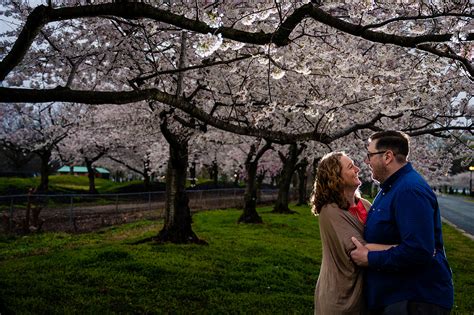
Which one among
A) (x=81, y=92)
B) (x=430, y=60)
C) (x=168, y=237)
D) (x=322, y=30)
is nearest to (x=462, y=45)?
(x=430, y=60)

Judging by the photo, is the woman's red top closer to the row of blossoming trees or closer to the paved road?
the row of blossoming trees

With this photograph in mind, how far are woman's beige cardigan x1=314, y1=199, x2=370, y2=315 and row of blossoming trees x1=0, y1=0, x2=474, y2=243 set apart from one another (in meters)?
2.06

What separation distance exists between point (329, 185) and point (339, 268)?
0.64m

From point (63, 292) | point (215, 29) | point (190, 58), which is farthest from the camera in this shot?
point (190, 58)

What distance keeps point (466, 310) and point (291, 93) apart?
7.13 m

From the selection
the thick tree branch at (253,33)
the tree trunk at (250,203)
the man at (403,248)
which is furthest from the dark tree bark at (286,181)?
the man at (403,248)

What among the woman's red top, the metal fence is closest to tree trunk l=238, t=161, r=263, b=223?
the metal fence

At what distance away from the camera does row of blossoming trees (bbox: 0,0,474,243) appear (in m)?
4.95

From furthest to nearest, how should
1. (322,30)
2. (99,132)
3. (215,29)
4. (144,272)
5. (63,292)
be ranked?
(99,132) → (322,30) → (144,272) → (63,292) → (215,29)

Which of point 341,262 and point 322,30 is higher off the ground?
point 322,30

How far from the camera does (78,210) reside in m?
22.2

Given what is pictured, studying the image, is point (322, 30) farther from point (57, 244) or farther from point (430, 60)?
point (57, 244)

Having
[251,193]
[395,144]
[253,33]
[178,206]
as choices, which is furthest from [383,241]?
[251,193]

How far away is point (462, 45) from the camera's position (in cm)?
619
